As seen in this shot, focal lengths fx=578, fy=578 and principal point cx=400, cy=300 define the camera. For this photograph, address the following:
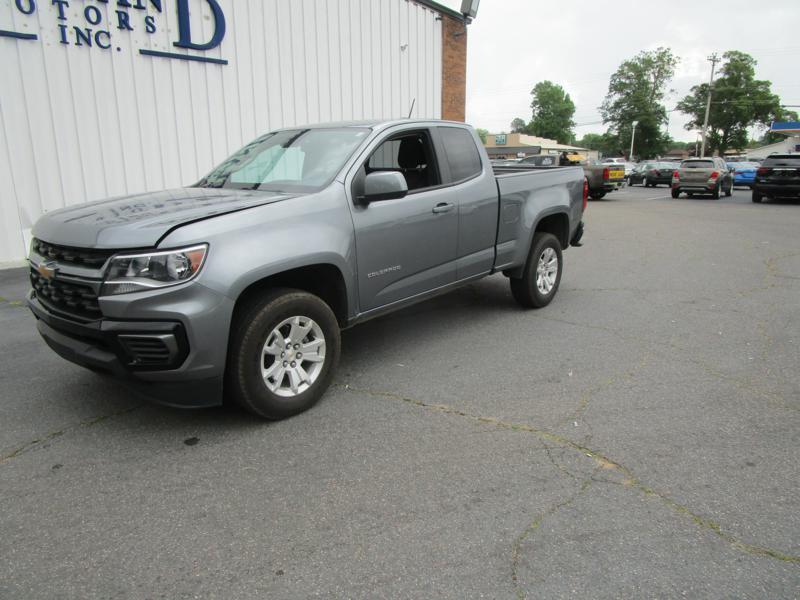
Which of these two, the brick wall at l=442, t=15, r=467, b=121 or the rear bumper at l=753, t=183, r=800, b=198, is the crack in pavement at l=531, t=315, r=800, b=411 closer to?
the brick wall at l=442, t=15, r=467, b=121

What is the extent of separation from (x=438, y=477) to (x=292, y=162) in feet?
8.60

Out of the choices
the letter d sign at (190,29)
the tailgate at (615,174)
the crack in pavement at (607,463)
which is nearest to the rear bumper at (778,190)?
the tailgate at (615,174)

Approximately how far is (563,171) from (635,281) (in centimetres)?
223

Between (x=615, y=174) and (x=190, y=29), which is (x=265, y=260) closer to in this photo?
(x=190, y=29)

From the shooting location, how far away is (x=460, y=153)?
204 inches

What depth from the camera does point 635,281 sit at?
7770mm

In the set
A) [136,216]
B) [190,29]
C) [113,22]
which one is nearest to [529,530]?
[136,216]

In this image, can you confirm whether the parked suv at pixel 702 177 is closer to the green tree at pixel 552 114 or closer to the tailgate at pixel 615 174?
the tailgate at pixel 615 174

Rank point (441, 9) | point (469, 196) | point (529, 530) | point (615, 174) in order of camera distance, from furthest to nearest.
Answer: point (615, 174) → point (441, 9) → point (469, 196) → point (529, 530)

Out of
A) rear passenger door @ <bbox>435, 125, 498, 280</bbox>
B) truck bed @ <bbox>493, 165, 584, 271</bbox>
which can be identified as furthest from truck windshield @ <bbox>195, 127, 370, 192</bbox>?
truck bed @ <bbox>493, 165, 584, 271</bbox>

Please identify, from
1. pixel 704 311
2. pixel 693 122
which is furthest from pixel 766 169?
pixel 693 122

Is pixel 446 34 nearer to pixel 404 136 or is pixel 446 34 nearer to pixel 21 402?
pixel 404 136

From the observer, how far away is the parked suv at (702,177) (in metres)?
22.7

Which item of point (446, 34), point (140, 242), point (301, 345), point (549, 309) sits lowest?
point (549, 309)
